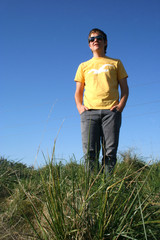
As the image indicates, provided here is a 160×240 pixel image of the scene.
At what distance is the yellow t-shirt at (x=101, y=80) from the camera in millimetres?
2705

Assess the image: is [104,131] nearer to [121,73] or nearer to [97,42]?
[121,73]

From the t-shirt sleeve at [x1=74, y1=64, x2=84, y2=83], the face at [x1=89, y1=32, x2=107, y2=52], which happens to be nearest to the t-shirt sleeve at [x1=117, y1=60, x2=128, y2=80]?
the face at [x1=89, y1=32, x2=107, y2=52]

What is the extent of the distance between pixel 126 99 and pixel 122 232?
183 centimetres

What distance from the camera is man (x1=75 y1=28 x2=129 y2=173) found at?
2.63m

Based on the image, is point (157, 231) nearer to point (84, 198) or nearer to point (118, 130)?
point (84, 198)

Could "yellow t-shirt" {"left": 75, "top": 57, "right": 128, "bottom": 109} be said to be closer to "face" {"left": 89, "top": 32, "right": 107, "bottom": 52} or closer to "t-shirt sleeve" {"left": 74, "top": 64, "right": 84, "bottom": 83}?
"t-shirt sleeve" {"left": 74, "top": 64, "right": 84, "bottom": 83}

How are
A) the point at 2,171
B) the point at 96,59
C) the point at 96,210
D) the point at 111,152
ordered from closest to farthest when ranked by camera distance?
the point at 96,210
the point at 111,152
the point at 96,59
the point at 2,171

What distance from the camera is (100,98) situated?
2.70m

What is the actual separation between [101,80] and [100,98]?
23 cm

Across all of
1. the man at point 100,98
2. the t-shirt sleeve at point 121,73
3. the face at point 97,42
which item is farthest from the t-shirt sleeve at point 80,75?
the t-shirt sleeve at point 121,73

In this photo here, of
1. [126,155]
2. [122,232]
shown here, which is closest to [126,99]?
[122,232]

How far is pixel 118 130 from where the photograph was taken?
8.82 ft

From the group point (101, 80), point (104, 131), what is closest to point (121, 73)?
point (101, 80)

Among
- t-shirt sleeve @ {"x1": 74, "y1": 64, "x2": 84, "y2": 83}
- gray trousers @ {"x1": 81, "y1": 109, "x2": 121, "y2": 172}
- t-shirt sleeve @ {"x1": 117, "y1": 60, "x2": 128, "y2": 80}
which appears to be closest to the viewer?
gray trousers @ {"x1": 81, "y1": 109, "x2": 121, "y2": 172}
